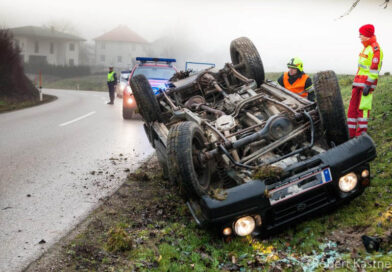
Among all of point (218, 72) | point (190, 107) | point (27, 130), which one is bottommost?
point (27, 130)

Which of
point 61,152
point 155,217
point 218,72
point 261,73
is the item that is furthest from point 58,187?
point 261,73

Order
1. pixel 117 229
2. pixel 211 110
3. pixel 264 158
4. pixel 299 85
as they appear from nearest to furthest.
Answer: pixel 117 229, pixel 264 158, pixel 211 110, pixel 299 85

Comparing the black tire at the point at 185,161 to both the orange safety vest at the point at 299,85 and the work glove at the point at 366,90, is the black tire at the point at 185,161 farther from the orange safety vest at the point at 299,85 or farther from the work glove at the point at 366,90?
Answer: the orange safety vest at the point at 299,85

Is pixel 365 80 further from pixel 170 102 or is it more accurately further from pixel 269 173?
pixel 269 173

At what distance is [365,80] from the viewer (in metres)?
6.26

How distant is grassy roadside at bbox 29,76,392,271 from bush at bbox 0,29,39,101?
16.5 m

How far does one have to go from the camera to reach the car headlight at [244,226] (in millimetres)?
3744

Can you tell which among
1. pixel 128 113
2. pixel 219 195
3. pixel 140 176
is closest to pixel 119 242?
pixel 219 195

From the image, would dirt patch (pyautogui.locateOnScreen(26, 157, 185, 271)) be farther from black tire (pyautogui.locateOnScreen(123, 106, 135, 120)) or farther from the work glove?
black tire (pyautogui.locateOnScreen(123, 106, 135, 120))

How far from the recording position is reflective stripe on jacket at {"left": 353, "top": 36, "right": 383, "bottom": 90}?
623cm

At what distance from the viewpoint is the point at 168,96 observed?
22.0 ft

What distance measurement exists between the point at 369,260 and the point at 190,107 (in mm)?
3478

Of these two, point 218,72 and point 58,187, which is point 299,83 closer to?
point 218,72

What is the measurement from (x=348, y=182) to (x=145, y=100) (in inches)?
131
